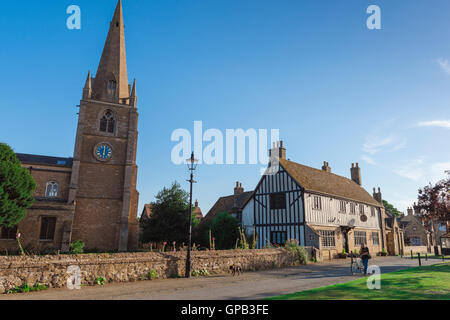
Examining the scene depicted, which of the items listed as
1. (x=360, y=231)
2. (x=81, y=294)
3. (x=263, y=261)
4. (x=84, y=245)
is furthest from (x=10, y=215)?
(x=360, y=231)

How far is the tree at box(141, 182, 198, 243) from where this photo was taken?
28.2 m

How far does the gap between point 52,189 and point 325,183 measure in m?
27.3

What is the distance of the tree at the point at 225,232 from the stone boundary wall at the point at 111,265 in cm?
917

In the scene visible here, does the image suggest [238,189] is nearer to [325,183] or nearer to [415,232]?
[325,183]

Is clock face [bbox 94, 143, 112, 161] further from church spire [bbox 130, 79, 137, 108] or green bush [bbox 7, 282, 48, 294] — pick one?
green bush [bbox 7, 282, 48, 294]

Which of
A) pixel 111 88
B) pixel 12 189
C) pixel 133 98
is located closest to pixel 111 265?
pixel 12 189

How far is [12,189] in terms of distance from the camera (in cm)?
2173

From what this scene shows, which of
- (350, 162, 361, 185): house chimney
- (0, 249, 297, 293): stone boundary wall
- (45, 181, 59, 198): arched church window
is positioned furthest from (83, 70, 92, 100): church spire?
(350, 162, 361, 185): house chimney

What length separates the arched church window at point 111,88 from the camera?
33.2 metres

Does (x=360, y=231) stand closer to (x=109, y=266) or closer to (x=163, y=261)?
(x=163, y=261)

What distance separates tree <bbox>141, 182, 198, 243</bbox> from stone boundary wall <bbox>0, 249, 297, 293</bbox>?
14.1m

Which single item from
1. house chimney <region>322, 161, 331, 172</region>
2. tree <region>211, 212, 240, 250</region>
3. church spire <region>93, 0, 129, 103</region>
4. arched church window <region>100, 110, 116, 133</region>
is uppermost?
church spire <region>93, 0, 129, 103</region>

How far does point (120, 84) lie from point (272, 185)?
21.9 m

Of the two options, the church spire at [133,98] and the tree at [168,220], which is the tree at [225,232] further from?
the church spire at [133,98]
